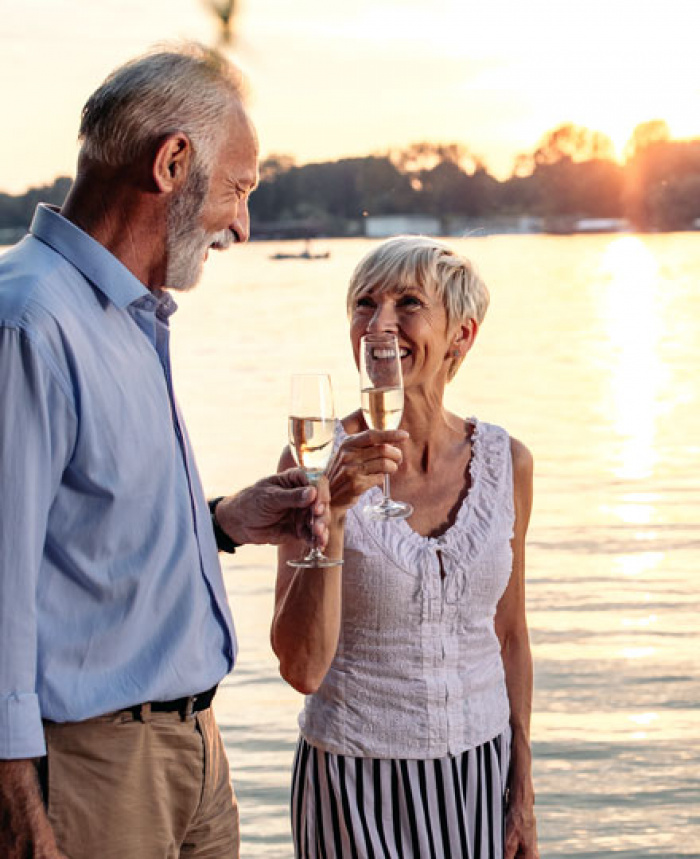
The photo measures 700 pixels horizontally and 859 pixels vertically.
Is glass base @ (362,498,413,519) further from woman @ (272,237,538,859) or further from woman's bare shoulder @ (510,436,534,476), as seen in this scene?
woman's bare shoulder @ (510,436,534,476)

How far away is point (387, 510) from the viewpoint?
2561 millimetres

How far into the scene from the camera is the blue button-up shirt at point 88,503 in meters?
1.85

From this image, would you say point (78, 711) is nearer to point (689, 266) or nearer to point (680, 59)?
point (680, 59)

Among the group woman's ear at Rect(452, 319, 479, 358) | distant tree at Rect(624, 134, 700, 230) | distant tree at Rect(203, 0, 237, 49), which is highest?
distant tree at Rect(624, 134, 700, 230)

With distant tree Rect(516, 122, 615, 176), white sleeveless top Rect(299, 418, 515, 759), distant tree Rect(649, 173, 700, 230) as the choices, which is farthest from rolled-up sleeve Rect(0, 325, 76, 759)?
distant tree Rect(649, 173, 700, 230)

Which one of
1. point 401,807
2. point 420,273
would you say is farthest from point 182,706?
point 420,273

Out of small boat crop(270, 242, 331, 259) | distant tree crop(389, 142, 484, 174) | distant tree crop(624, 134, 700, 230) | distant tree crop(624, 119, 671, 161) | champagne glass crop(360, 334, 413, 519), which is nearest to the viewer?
champagne glass crop(360, 334, 413, 519)

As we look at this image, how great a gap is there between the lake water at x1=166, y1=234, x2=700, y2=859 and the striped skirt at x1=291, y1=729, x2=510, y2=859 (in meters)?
1.11

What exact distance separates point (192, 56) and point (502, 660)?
135cm

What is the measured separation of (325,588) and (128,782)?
1.65 ft

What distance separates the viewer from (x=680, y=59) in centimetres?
5247

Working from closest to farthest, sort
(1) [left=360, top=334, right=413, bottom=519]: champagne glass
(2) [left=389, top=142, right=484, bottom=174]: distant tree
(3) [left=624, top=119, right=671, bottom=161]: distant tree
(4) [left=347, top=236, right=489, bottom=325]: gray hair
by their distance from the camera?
1. (1) [left=360, top=334, right=413, bottom=519]: champagne glass
2. (4) [left=347, top=236, right=489, bottom=325]: gray hair
3. (2) [left=389, top=142, right=484, bottom=174]: distant tree
4. (3) [left=624, top=119, right=671, bottom=161]: distant tree

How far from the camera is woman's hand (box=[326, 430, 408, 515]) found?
2295 mm

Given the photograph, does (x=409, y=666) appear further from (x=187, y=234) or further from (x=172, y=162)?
(x=172, y=162)
